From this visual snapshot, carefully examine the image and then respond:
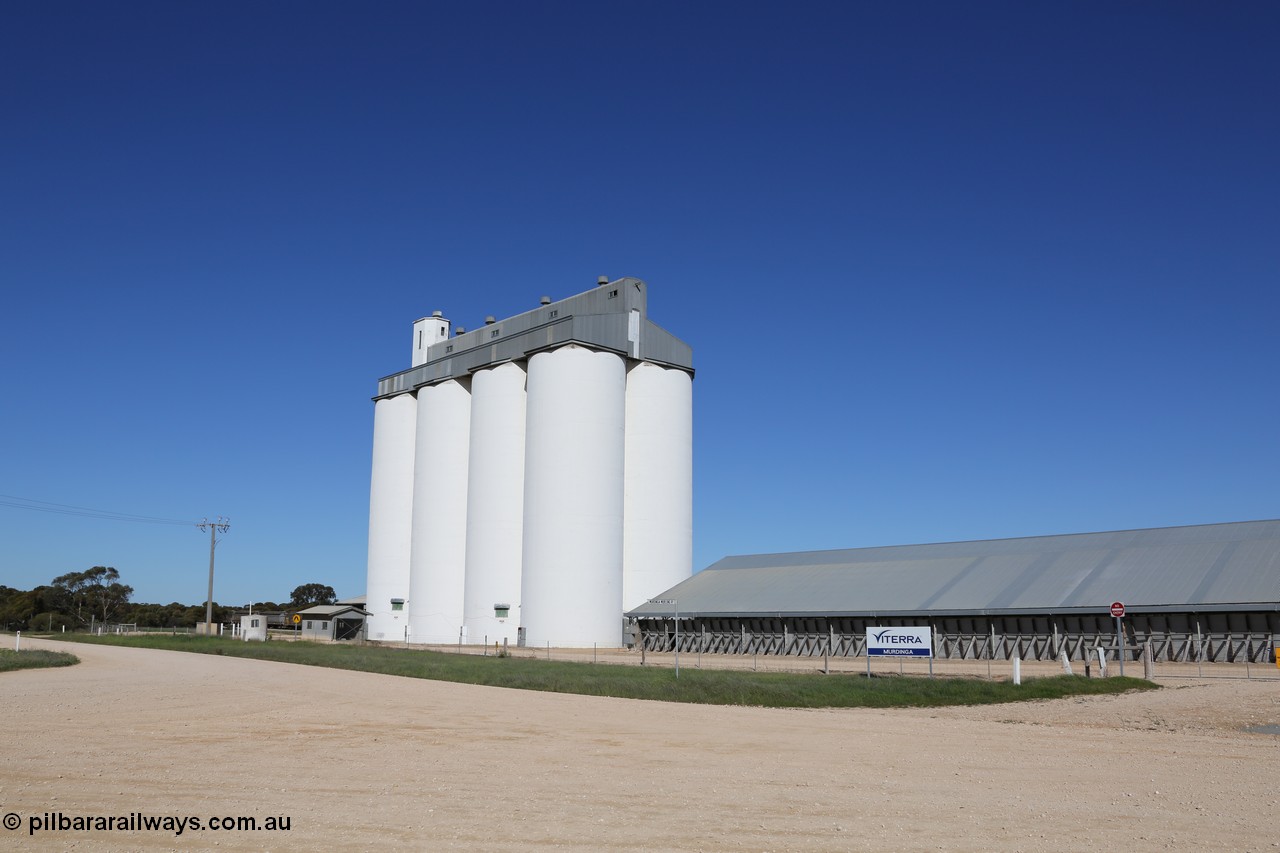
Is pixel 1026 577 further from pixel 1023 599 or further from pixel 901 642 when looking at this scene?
pixel 901 642

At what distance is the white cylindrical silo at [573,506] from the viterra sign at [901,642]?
30.5m

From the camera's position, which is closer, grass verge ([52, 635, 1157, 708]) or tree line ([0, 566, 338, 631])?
grass verge ([52, 635, 1157, 708])

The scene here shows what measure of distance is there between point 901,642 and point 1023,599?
16.3 metres

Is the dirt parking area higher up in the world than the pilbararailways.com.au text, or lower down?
lower down

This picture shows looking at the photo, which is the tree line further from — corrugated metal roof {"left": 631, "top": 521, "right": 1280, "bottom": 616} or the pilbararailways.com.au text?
the pilbararailways.com.au text

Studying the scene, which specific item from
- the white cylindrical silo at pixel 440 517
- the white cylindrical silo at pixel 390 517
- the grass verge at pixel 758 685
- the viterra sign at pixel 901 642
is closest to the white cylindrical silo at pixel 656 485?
the white cylindrical silo at pixel 440 517

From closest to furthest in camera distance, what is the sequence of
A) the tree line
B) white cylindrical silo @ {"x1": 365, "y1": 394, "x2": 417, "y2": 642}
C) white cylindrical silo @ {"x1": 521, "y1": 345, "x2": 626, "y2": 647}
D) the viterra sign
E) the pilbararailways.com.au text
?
the pilbararailways.com.au text → the viterra sign → white cylindrical silo @ {"x1": 521, "y1": 345, "x2": 626, "y2": 647} → white cylindrical silo @ {"x1": 365, "y1": 394, "x2": 417, "y2": 642} → the tree line

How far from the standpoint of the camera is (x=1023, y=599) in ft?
157

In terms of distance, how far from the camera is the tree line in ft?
397

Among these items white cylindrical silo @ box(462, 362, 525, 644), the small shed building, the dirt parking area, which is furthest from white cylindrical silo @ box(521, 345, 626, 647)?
the dirt parking area

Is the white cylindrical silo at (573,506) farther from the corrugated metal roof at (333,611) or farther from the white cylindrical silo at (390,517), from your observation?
the corrugated metal roof at (333,611)

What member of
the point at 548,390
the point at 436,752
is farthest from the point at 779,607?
the point at 436,752

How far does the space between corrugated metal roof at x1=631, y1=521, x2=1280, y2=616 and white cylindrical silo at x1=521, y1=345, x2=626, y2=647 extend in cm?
415

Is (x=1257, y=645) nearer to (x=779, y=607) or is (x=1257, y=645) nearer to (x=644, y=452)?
(x=779, y=607)
